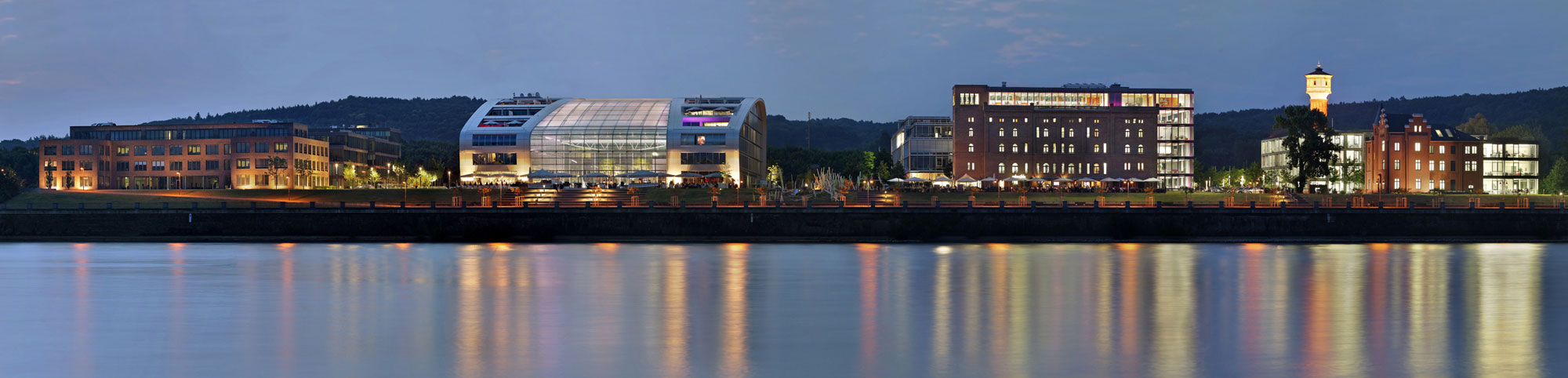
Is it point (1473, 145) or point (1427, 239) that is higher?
point (1473, 145)

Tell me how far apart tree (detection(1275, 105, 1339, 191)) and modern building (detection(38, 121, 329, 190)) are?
12383 cm

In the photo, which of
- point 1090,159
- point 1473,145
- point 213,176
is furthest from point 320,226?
point 1473,145

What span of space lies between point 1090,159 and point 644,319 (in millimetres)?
146735

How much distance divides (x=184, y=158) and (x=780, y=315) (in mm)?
145035

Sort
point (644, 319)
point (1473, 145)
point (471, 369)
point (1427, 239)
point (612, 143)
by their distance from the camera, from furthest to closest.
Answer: point (1473, 145) → point (612, 143) → point (1427, 239) → point (644, 319) → point (471, 369)

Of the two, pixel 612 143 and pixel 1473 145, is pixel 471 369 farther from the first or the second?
pixel 1473 145

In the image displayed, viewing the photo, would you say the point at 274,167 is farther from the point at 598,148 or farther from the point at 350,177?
the point at 598,148

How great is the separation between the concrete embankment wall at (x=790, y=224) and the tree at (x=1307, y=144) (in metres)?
41.4

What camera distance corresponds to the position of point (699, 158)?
14325cm

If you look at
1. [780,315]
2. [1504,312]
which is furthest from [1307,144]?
[780,315]

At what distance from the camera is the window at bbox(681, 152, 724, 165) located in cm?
14325

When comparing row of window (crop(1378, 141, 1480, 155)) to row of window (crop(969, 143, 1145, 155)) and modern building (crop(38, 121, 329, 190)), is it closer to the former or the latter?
row of window (crop(969, 143, 1145, 155))

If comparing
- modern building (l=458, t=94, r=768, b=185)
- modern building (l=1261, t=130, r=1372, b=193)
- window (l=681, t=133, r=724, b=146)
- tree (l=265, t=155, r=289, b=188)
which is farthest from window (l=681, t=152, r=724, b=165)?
modern building (l=1261, t=130, r=1372, b=193)

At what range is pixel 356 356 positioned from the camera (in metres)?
→ 22.6
